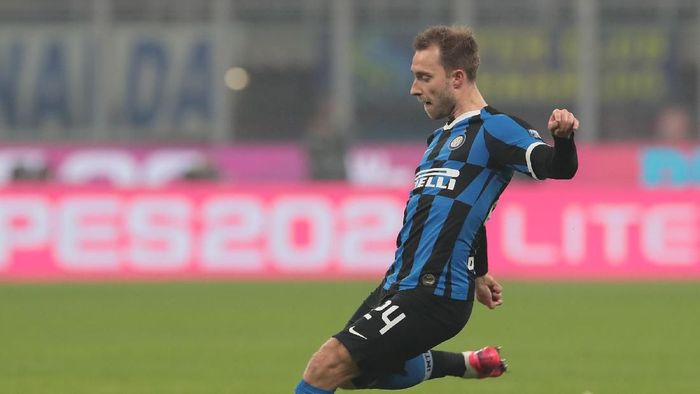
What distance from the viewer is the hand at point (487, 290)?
7.18m

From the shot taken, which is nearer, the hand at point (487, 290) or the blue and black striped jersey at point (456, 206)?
the blue and black striped jersey at point (456, 206)

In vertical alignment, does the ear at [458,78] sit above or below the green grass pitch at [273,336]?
above

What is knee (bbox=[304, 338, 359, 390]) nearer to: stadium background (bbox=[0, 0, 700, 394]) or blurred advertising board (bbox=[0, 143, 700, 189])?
stadium background (bbox=[0, 0, 700, 394])

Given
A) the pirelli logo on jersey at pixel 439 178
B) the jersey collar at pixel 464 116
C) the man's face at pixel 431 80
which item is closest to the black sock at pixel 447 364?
the pirelli logo on jersey at pixel 439 178

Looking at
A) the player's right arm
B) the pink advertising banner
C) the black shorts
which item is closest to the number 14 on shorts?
the black shorts

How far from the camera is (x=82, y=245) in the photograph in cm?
2012

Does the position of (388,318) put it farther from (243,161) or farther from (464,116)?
(243,161)

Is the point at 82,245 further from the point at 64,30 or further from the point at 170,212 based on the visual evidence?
the point at 64,30

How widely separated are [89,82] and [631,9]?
9371 millimetres

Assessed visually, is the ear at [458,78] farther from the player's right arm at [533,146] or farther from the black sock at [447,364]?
the black sock at [447,364]

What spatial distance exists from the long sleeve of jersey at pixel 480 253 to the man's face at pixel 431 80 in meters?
0.61

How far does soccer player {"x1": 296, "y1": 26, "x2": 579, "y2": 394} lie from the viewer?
6.60m

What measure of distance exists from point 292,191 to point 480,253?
13.7 metres

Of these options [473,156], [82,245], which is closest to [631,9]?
[82,245]
